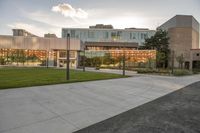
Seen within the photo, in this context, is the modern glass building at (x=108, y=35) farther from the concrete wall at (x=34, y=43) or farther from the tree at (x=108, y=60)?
the concrete wall at (x=34, y=43)

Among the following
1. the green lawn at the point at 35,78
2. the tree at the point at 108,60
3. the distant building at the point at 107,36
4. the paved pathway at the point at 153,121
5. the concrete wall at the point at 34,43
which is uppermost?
the distant building at the point at 107,36

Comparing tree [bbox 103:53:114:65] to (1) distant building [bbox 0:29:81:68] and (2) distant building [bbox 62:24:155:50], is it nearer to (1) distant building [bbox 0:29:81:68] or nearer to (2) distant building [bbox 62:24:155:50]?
(1) distant building [bbox 0:29:81:68]

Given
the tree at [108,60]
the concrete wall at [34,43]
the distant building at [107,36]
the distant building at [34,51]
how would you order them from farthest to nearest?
the distant building at [107,36], the tree at [108,60], the concrete wall at [34,43], the distant building at [34,51]

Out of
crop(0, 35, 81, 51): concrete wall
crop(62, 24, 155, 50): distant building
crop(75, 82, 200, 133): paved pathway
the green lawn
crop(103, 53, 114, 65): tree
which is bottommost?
crop(75, 82, 200, 133): paved pathway

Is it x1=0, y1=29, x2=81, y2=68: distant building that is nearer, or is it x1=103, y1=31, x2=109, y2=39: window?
x1=0, y1=29, x2=81, y2=68: distant building

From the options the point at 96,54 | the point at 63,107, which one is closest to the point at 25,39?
the point at 96,54

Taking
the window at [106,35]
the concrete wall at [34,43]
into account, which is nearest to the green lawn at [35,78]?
the concrete wall at [34,43]

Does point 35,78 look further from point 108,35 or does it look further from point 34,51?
point 108,35

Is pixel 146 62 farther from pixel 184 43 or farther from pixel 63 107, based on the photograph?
pixel 63 107

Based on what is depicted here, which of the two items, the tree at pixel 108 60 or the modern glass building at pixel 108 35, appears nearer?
the tree at pixel 108 60

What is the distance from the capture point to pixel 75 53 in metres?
62.1

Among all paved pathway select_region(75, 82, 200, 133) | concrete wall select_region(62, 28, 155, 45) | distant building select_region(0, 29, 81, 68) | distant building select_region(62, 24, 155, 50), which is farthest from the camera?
concrete wall select_region(62, 28, 155, 45)

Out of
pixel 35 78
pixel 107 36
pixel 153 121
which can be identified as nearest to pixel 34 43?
pixel 107 36

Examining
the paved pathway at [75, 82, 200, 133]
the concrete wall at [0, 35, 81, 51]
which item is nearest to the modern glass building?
the concrete wall at [0, 35, 81, 51]
